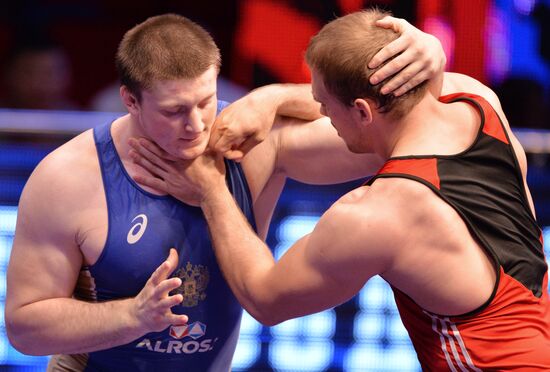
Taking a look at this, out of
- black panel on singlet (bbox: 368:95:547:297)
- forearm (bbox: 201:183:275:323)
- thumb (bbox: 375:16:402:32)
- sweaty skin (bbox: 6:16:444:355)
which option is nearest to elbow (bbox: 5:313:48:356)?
sweaty skin (bbox: 6:16:444:355)

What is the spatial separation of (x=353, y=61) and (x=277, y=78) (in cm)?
247

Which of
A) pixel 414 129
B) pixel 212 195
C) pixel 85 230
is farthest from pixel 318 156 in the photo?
pixel 85 230

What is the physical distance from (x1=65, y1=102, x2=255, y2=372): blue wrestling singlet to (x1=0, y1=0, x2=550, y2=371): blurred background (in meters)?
1.15

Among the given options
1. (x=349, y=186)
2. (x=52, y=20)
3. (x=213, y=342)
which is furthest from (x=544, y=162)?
(x=52, y=20)

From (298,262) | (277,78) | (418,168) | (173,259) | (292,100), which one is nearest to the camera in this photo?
(418,168)

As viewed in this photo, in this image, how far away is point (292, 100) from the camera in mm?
3064

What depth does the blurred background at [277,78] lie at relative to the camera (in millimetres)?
4121

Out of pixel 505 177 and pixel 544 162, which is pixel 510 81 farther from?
pixel 505 177

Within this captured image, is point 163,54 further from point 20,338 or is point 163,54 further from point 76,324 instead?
point 20,338

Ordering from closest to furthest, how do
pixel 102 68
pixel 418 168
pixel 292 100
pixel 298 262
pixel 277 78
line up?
pixel 418 168 → pixel 298 262 → pixel 292 100 → pixel 277 78 → pixel 102 68

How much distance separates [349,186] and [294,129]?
3.78 feet

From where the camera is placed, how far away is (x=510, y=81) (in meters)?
5.31

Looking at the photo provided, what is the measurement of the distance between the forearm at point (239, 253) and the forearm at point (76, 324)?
302 millimetres

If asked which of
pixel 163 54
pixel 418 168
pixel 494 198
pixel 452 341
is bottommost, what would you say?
pixel 452 341
